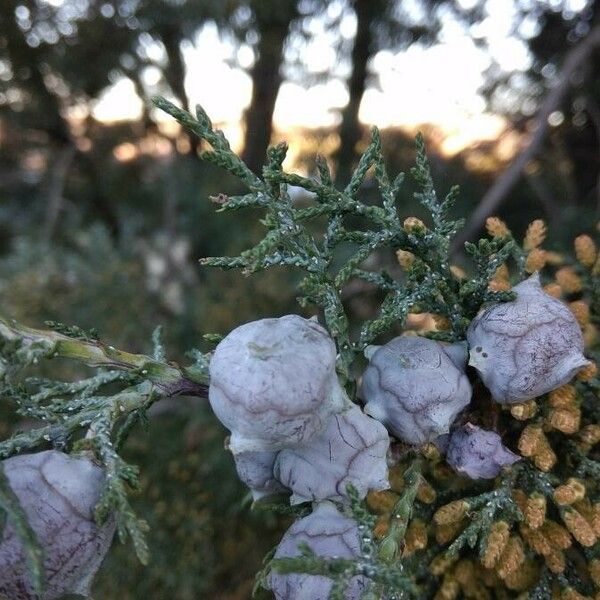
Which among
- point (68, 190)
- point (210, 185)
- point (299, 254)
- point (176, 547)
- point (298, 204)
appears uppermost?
point (68, 190)

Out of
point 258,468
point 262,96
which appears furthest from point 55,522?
point 262,96

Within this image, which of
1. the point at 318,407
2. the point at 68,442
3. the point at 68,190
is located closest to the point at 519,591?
the point at 318,407

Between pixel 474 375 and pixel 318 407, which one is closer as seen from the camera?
pixel 318 407

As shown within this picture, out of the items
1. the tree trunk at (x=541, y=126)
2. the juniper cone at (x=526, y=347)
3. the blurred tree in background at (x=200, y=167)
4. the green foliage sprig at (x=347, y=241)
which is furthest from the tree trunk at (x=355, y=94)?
the juniper cone at (x=526, y=347)

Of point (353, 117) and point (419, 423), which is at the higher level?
point (353, 117)

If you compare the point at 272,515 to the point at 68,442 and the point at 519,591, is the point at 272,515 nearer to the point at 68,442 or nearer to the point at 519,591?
the point at 519,591

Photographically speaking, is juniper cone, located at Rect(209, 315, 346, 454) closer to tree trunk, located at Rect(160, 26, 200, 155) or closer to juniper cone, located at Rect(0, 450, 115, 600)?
juniper cone, located at Rect(0, 450, 115, 600)

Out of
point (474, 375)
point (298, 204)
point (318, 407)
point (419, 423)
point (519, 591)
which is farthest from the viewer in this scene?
point (298, 204)

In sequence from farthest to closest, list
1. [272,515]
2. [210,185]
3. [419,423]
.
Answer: [210,185] < [272,515] < [419,423]
